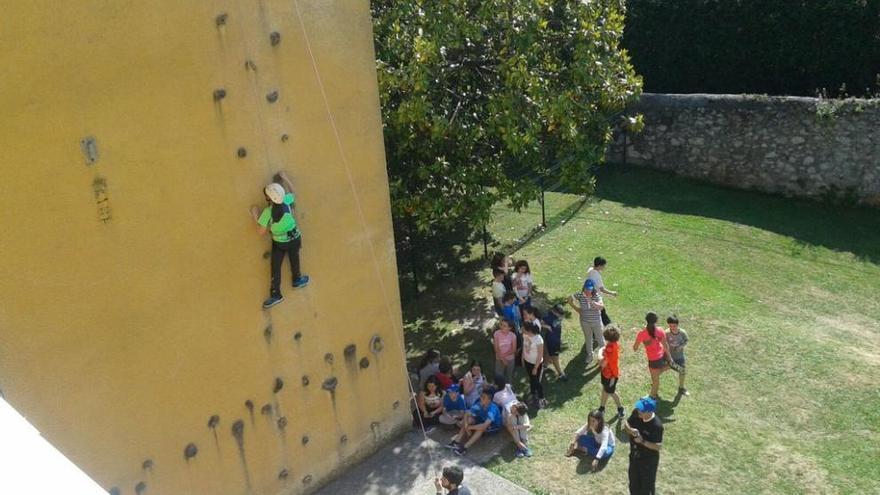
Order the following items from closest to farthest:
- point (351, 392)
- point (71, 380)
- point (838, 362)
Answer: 1. point (71, 380)
2. point (351, 392)
3. point (838, 362)

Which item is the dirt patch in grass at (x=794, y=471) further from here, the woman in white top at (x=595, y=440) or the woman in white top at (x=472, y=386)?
the woman in white top at (x=472, y=386)

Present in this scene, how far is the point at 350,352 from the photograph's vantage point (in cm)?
848

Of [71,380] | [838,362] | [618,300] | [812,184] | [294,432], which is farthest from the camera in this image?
[812,184]

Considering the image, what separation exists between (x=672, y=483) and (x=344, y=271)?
3928 mm

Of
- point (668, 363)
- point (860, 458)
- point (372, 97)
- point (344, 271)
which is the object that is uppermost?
point (372, 97)

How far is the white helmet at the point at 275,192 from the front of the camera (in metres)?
7.02

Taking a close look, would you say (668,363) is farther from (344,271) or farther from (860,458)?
(344,271)

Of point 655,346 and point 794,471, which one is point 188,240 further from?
point 794,471

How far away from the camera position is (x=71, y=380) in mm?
6125

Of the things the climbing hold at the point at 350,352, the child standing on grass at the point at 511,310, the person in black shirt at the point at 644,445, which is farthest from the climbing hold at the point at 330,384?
the person in black shirt at the point at 644,445

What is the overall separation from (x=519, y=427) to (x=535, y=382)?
879mm

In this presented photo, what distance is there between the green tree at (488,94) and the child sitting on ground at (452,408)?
8.36 ft

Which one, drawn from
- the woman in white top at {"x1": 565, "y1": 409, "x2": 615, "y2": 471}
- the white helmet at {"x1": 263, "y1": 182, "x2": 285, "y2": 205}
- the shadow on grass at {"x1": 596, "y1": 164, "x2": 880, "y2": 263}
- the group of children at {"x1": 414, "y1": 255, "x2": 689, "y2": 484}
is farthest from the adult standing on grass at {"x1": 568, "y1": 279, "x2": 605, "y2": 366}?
the shadow on grass at {"x1": 596, "y1": 164, "x2": 880, "y2": 263}

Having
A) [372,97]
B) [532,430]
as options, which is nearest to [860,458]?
[532,430]
